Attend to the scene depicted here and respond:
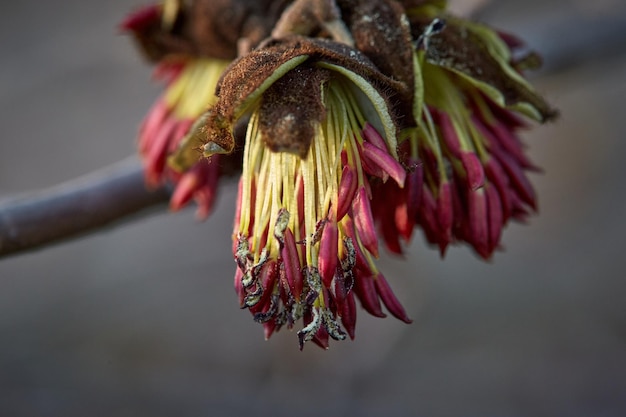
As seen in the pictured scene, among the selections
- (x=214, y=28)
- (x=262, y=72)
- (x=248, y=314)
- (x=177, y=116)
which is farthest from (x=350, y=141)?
(x=248, y=314)

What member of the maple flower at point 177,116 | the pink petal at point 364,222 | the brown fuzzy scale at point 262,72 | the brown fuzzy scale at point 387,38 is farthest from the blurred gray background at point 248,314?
the pink petal at point 364,222

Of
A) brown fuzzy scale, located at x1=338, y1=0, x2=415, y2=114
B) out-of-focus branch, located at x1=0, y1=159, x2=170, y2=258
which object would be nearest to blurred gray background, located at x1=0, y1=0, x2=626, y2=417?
out-of-focus branch, located at x1=0, y1=159, x2=170, y2=258

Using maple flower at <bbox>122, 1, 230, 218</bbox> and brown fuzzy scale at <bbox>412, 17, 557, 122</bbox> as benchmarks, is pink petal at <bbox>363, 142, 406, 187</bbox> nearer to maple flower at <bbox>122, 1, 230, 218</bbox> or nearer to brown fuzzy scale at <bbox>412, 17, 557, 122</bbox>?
brown fuzzy scale at <bbox>412, 17, 557, 122</bbox>

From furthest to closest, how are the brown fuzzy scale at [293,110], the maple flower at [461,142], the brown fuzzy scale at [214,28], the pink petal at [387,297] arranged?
Answer: 1. the brown fuzzy scale at [214,28]
2. the maple flower at [461,142]
3. the pink petal at [387,297]
4. the brown fuzzy scale at [293,110]

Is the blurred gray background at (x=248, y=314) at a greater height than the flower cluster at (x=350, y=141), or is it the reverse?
the flower cluster at (x=350, y=141)

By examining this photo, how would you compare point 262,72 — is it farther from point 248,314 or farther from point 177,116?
point 248,314

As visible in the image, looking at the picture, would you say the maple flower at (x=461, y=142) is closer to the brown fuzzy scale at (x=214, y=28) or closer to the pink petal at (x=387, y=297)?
the pink petal at (x=387, y=297)
